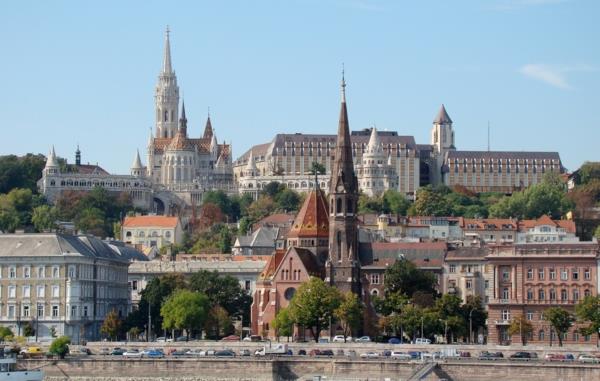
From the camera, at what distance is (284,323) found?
405 feet

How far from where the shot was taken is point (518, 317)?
4717 inches

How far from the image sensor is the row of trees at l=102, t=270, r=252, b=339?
125m

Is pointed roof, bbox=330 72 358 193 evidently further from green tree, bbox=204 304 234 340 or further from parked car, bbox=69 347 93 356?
parked car, bbox=69 347 93 356

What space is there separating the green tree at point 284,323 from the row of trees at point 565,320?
→ 14958 mm

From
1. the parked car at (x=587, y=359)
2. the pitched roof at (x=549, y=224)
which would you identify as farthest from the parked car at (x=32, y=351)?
the pitched roof at (x=549, y=224)

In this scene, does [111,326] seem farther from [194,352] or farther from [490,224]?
[490,224]

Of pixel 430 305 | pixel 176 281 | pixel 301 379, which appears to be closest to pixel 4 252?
pixel 176 281

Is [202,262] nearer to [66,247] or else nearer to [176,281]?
[176,281]

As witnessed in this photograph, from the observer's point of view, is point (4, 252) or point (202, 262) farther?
point (202, 262)

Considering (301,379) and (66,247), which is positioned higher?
(66,247)

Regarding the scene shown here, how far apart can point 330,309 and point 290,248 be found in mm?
11827

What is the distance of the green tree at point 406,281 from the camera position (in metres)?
129

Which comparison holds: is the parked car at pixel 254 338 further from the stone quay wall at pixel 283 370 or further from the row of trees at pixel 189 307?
the stone quay wall at pixel 283 370

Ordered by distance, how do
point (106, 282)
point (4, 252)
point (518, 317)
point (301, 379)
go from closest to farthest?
point (301, 379) → point (518, 317) → point (4, 252) → point (106, 282)
